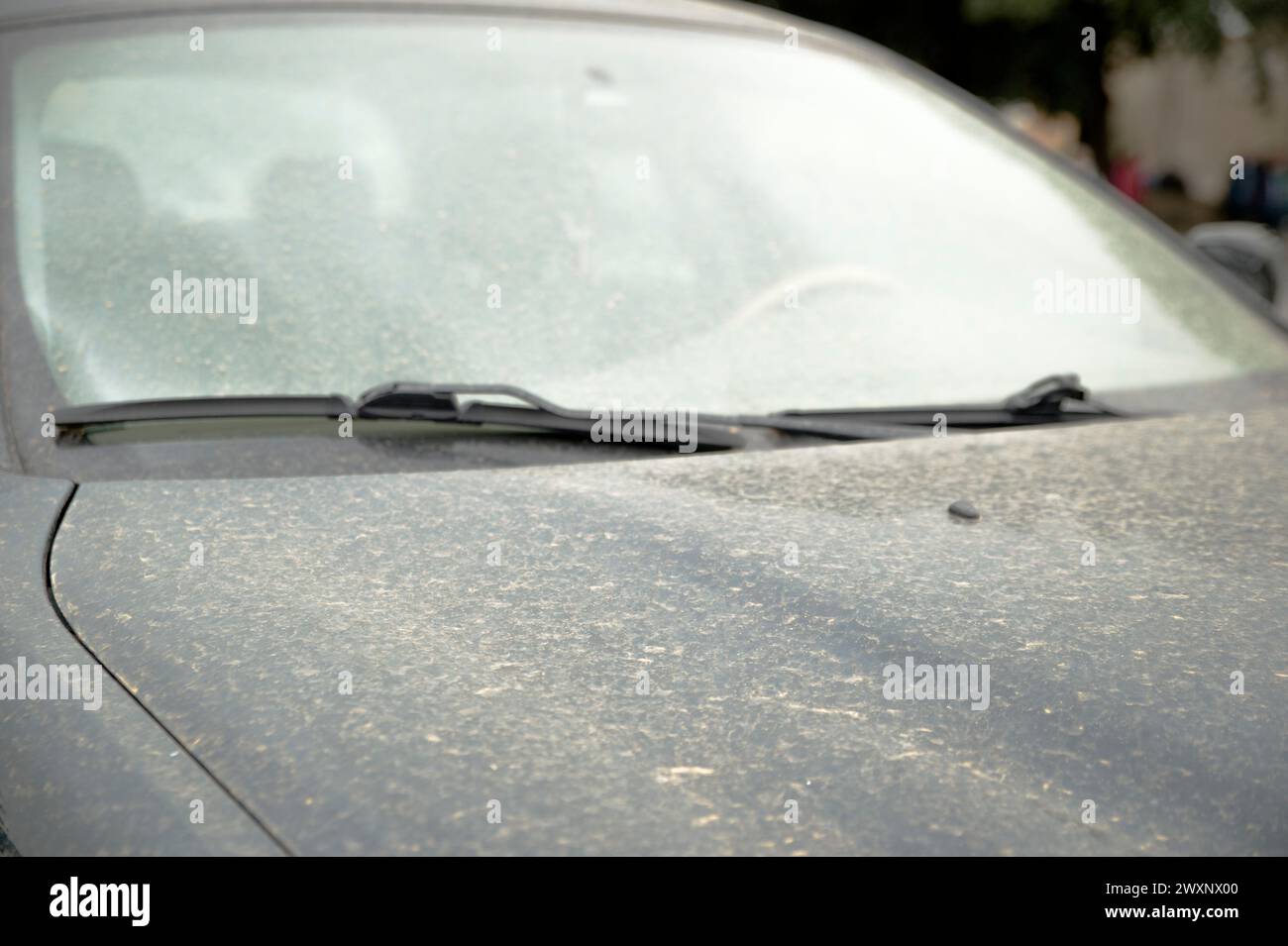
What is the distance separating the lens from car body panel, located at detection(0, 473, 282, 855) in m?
0.97

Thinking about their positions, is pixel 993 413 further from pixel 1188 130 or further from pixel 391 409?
pixel 1188 130

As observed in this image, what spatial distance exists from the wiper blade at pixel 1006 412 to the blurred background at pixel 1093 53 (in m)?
10.9

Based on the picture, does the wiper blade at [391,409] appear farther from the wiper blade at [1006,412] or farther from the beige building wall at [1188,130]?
the beige building wall at [1188,130]

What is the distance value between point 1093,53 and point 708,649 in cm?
1529

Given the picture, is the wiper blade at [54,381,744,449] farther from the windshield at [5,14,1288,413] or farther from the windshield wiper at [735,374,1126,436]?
the windshield wiper at [735,374,1126,436]

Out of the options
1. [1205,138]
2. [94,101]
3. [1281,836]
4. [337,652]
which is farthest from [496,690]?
[1205,138]

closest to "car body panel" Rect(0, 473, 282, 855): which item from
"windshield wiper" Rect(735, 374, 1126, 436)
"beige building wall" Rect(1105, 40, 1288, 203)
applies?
"windshield wiper" Rect(735, 374, 1126, 436)

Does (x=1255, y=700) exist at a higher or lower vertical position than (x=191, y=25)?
lower

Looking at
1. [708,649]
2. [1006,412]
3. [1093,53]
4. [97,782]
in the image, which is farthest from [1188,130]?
[97,782]

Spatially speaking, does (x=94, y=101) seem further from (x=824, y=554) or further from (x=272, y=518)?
(x=824, y=554)

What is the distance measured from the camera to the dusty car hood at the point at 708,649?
1.00 metres

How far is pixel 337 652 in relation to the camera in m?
1.17

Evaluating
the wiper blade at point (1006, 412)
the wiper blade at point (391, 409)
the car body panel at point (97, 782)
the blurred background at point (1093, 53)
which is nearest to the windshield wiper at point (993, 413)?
the wiper blade at point (1006, 412)
